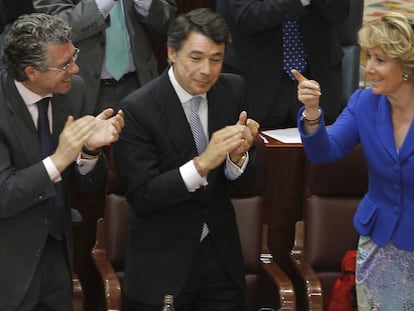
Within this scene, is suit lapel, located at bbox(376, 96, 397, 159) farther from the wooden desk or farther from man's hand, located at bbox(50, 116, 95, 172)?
man's hand, located at bbox(50, 116, 95, 172)

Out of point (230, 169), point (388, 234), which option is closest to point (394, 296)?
point (388, 234)

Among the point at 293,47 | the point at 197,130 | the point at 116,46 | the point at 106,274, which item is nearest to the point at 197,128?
the point at 197,130

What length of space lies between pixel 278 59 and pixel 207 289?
1055 millimetres

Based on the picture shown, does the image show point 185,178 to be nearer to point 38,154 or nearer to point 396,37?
point 38,154

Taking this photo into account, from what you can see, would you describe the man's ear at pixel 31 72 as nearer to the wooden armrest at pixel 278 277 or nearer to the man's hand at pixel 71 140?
the man's hand at pixel 71 140

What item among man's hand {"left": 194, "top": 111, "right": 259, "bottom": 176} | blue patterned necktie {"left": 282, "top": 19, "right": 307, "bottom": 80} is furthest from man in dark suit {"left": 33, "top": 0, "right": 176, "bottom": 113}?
man's hand {"left": 194, "top": 111, "right": 259, "bottom": 176}

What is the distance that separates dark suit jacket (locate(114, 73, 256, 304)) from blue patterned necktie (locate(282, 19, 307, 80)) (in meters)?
0.77

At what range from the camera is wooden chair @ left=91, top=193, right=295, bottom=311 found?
288cm

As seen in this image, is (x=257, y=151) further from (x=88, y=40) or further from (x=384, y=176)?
(x=88, y=40)

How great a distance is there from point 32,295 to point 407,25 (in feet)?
3.88

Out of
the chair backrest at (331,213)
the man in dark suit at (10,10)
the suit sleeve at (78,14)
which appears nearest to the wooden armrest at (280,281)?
the chair backrest at (331,213)

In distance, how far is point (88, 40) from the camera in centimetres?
317

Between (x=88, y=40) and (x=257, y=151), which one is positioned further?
(x=88, y=40)

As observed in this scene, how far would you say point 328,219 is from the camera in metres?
2.97
